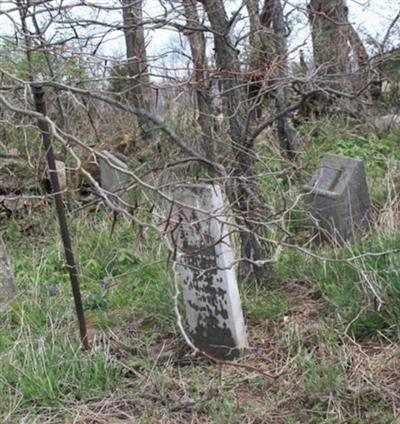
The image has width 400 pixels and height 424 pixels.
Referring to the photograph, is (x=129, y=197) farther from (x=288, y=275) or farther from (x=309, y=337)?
(x=309, y=337)

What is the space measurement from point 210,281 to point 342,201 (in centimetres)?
180

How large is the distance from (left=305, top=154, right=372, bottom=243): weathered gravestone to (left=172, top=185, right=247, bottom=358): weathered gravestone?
1482 mm

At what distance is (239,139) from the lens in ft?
12.6

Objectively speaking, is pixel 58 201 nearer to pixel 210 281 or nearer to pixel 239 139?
pixel 210 281

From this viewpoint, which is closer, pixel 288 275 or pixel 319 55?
pixel 288 275

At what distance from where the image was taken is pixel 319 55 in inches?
287

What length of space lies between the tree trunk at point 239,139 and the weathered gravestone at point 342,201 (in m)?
0.81

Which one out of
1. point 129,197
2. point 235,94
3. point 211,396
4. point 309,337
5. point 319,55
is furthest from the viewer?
point 319,55

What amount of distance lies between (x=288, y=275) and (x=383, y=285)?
862 millimetres

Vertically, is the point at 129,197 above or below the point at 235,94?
below

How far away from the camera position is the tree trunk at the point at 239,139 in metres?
3.76

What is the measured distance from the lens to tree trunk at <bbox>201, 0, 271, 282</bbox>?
12.3 ft

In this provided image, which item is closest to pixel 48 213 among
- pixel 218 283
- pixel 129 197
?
pixel 129 197

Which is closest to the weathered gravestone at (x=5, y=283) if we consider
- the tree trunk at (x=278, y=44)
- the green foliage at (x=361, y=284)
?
the green foliage at (x=361, y=284)
